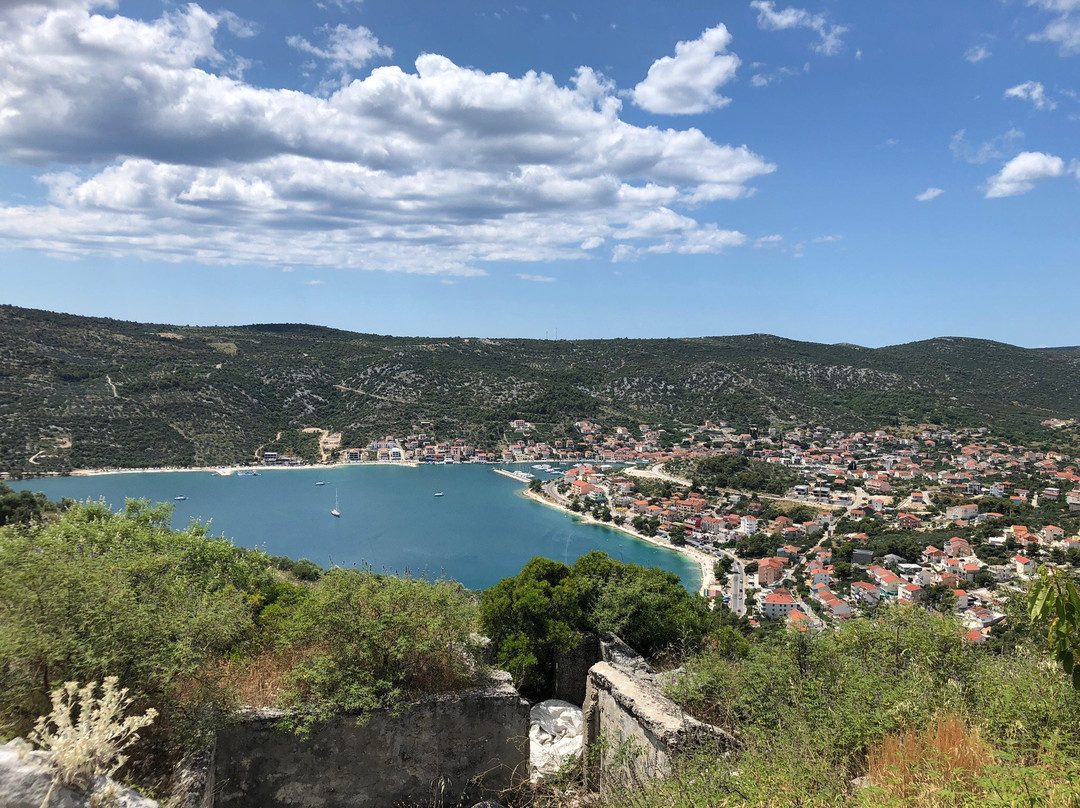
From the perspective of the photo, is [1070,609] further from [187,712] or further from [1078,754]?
[187,712]

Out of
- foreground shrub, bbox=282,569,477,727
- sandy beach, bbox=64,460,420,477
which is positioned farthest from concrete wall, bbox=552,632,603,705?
sandy beach, bbox=64,460,420,477

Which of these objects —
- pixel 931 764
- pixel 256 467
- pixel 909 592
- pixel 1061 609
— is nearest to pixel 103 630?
pixel 931 764

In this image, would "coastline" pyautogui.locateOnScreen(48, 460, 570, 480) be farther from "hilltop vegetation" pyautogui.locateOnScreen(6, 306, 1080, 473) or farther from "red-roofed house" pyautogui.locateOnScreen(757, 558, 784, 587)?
"red-roofed house" pyautogui.locateOnScreen(757, 558, 784, 587)

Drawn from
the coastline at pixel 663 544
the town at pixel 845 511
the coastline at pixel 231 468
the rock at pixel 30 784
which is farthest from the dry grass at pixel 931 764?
the coastline at pixel 231 468

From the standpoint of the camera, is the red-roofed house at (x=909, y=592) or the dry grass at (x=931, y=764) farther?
the red-roofed house at (x=909, y=592)

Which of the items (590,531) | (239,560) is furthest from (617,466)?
(239,560)

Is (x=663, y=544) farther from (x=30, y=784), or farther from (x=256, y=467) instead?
(x=256, y=467)

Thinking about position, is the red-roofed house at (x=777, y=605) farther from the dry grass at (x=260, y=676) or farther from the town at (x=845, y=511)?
the dry grass at (x=260, y=676)

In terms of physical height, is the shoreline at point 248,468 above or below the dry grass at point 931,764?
below
